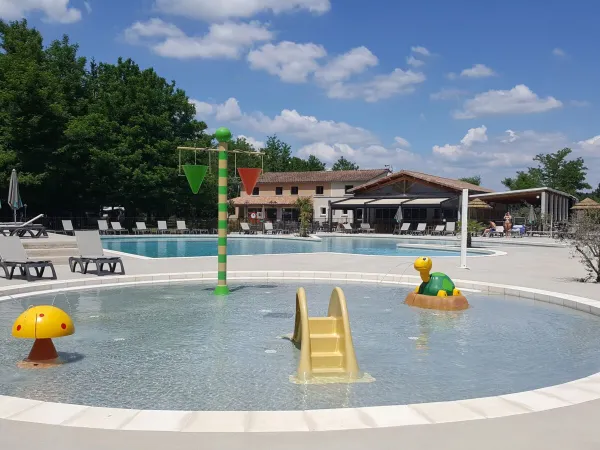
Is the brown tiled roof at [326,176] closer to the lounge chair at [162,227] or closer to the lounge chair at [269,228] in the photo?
the lounge chair at [269,228]

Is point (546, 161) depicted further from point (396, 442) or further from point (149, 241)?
point (396, 442)

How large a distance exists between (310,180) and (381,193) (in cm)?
1072

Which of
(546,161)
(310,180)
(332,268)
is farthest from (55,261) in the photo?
(546,161)

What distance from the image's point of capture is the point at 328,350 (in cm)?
581

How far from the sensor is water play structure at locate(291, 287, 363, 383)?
18.1 ft

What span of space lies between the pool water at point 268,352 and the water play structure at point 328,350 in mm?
214

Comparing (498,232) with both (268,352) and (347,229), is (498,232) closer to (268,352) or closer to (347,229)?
(347,229)

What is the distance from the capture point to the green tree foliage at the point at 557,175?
74.9 meters

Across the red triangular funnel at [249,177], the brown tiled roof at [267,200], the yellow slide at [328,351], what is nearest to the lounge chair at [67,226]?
the brown tiled roof at [267,200]

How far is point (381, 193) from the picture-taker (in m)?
44.7

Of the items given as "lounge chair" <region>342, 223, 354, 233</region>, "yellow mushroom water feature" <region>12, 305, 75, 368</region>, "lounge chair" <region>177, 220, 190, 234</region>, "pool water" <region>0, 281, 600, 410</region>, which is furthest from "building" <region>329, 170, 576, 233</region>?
"yellow mushroom water feature" <region>12, 305, 75, 368</region>

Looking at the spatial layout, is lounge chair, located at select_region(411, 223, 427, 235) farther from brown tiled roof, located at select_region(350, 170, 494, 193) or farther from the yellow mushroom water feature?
the yellow mushroom water feature

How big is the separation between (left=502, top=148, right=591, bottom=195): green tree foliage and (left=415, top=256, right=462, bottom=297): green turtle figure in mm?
68415

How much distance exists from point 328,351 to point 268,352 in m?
1.07
